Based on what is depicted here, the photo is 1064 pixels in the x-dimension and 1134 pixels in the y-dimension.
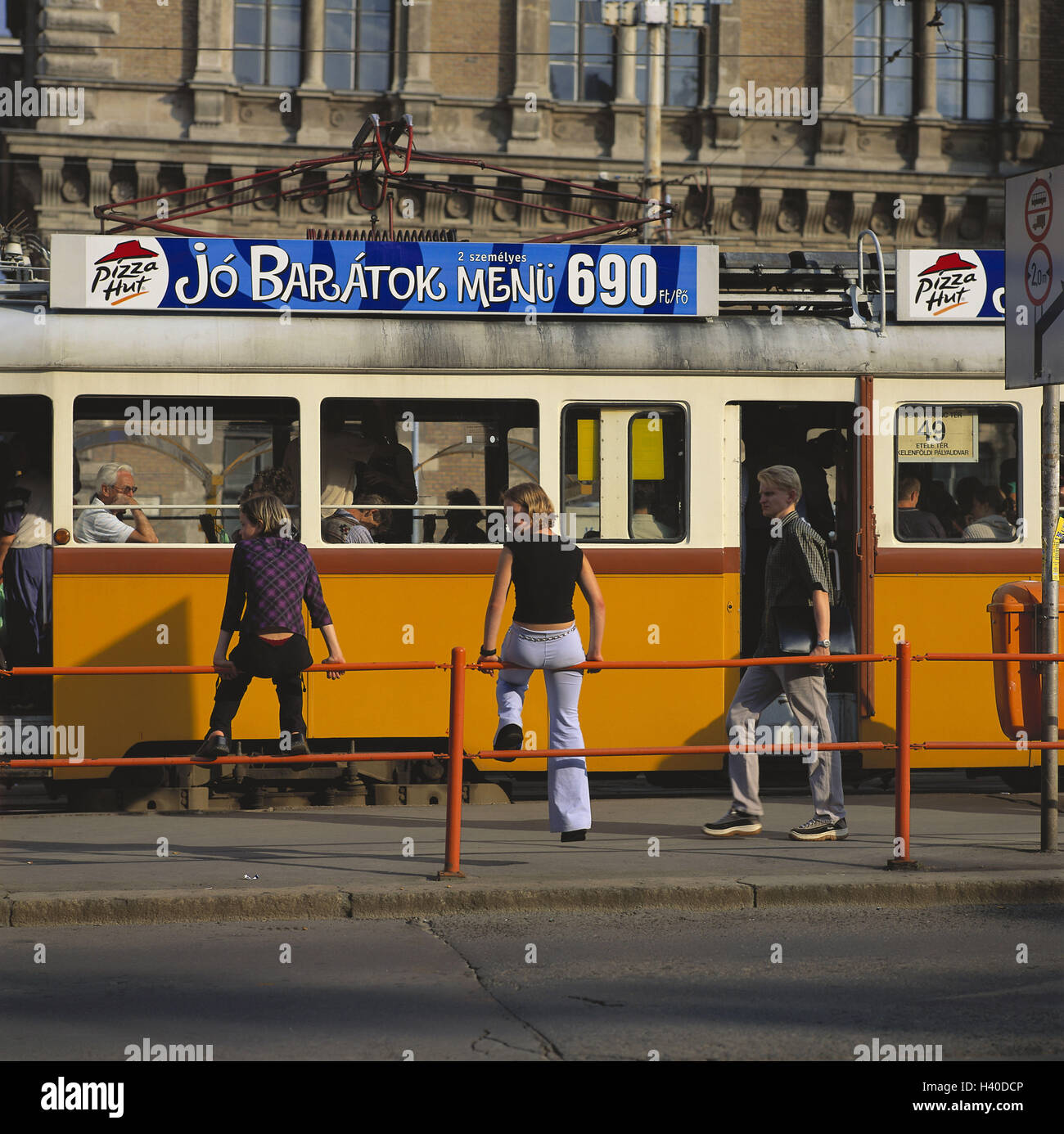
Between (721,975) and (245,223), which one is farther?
(245,223)

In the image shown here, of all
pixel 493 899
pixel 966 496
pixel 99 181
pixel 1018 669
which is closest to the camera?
pixel 493 899

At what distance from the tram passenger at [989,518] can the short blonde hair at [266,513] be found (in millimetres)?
4413

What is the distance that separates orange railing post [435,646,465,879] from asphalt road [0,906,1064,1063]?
19.3 inches

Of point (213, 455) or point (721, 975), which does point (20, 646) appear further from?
point (721, 975)

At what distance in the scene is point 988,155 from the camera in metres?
27.8

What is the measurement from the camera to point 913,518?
9.99 m

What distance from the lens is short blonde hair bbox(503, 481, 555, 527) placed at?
316 inches

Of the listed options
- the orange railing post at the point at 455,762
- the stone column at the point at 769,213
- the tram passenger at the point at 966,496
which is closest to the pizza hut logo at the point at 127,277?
the orange railing post at the point at 455,762

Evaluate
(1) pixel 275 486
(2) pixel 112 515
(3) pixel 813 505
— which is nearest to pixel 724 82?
(3) pixel 813 505

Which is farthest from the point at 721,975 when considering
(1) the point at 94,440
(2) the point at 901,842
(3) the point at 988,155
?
(3) the point at 988,155

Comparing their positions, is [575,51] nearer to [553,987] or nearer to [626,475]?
[626,475]

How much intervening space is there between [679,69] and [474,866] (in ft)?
72.5

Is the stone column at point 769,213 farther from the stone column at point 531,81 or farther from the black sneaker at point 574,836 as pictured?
the black sneaker at point 574,836
